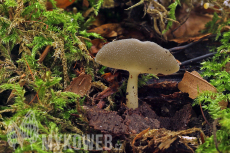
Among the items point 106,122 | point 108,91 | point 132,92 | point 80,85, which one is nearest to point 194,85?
point 132,92

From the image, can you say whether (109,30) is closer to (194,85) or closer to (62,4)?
(62,4)

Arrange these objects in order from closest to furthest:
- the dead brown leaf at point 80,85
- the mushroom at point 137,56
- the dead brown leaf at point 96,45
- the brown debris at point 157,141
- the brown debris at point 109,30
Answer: the brown debris at point 157,141 → the mushroom at point 137,56 → the dead brown leaf at point 80,85 → the dead brown leaf at point 96,45 → the brown debris at point 109,30

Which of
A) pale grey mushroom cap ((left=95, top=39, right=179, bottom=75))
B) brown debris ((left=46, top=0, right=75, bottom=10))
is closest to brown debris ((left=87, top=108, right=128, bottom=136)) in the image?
pale grey mushroom cap ((left=95, top=39, right=179, bottom=75))

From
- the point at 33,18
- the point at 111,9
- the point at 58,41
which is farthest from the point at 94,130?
the point at 111,9

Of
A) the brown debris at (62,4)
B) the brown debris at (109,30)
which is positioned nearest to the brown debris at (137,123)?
the brown debris at (109,30)

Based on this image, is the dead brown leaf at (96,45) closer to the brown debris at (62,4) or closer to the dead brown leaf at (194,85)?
the brown debris at (62,4)

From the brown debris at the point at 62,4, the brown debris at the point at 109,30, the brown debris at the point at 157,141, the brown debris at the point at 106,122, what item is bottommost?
the brown debris at the point at 157,141

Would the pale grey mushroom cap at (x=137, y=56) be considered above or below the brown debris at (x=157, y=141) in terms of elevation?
above

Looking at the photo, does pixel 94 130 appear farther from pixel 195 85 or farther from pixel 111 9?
pixel 111 9
